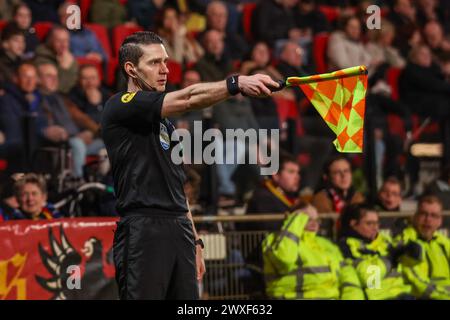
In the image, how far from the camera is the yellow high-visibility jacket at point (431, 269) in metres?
10.5

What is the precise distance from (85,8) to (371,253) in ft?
16.8

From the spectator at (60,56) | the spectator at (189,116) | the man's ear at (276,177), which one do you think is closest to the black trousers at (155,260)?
the man's ear at (276,177)

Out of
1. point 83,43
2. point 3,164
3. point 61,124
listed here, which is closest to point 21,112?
point 61,124

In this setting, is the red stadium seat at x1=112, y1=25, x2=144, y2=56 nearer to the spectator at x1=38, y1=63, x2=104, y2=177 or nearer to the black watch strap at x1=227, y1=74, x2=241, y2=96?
the spectator at x1=38, y1=63, x2=104, y2=177

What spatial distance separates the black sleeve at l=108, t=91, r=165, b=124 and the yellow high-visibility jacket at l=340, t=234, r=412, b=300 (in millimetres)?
4655

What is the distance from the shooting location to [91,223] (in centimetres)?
950

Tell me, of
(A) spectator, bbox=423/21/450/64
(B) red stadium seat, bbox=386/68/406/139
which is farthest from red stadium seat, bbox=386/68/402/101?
(A) spectator, bbox=423/21/450/64

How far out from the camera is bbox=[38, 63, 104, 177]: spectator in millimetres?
10809

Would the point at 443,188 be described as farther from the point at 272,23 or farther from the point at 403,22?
the point at 403,22

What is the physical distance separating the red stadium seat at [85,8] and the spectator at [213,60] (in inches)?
59.1

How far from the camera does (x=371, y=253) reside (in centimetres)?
1030

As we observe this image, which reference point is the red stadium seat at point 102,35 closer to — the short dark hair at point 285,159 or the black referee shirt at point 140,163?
the short dark hair at point 285,159
